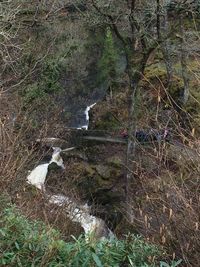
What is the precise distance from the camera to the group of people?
6227mm

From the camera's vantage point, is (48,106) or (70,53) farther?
(70,53)

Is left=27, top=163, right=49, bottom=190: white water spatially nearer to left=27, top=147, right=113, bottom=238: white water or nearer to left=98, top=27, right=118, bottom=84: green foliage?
left=27, top=147, right=113, bottom=238: white water

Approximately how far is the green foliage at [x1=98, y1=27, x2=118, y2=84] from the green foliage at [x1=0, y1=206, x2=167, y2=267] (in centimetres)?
1564

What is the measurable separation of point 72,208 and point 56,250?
7424 mm

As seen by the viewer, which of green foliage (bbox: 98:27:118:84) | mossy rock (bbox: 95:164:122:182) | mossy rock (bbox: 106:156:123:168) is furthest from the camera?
green foliage (bbox: 98:27:118:84)

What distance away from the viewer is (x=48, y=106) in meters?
15.8

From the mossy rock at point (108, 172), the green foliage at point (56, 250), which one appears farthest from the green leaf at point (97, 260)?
the mossy rock at point (108, 172)

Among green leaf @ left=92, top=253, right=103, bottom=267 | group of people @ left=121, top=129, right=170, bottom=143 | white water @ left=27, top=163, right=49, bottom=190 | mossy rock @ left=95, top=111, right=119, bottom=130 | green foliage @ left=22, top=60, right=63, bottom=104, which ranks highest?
green leaf @ left=92, top=253, right=103, bottom=267

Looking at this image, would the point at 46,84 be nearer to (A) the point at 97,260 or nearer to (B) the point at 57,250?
(B) the point at 57,250

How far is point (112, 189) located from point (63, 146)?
2.72 meters

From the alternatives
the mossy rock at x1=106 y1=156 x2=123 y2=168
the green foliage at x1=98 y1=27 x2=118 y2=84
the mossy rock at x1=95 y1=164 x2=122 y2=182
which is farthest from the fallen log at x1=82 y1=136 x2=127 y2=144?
the green foliage at x1=98 y1=27 x2=118 y2=84

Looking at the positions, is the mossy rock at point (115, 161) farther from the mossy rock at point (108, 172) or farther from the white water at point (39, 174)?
the white water at point (39, 174)

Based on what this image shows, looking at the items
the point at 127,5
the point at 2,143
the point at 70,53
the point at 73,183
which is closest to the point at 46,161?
the point at 73,183

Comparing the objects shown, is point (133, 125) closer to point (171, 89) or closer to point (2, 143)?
point (171, 89)
